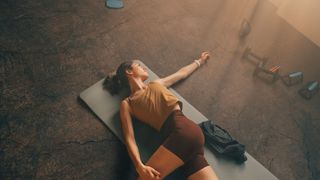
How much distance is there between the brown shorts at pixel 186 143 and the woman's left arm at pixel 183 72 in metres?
0.68

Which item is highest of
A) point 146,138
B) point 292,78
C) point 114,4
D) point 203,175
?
point 114,4

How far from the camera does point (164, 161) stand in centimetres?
252

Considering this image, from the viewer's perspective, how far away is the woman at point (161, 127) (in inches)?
99.7

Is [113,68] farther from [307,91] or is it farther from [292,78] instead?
[307,91]

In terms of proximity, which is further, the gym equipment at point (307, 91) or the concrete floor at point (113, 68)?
the gym equipment at point (307, 91)

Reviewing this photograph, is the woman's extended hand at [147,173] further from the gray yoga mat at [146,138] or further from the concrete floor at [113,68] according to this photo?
the concrete floor at [113,68]

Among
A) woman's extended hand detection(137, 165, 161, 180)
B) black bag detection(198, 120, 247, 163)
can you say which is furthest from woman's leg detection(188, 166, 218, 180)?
black bag detection(198, 120, 247, 163)

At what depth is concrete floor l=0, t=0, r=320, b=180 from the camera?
280cm

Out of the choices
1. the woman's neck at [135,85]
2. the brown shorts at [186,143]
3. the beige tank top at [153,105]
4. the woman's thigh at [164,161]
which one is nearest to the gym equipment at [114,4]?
the woman's neck at [135,85]

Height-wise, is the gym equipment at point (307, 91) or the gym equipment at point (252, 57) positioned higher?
the gym equipment at point (252, 57)

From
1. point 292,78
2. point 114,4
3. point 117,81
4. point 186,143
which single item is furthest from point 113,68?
point 292,78

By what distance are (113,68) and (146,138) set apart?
1047 mm

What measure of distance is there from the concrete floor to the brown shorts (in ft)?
1.82

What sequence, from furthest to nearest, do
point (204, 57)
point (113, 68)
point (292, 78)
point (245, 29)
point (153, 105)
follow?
point (245, 29)
point (292, 78)
point (204, 57)
point (113, 68)
point (153, 105)
